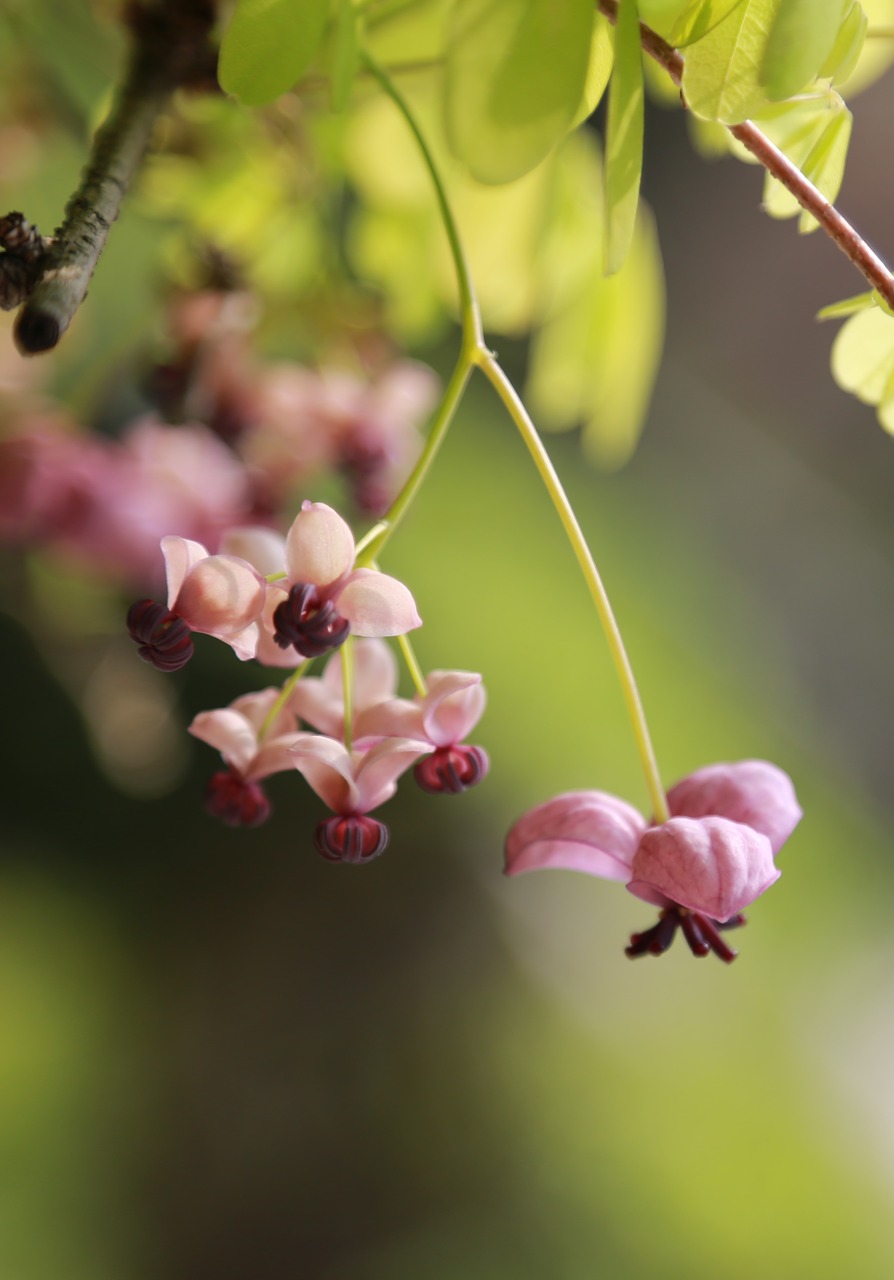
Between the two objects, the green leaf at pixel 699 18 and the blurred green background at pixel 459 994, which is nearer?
the green leaf at pixel 699 18

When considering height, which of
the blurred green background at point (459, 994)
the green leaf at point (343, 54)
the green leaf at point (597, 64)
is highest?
the green leaf at point (343, 54)

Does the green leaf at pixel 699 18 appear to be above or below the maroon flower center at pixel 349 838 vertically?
above

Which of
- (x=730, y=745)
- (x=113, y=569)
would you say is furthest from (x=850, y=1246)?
(x=113, y=569)

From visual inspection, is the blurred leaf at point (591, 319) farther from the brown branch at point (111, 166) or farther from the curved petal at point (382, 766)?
the curved petal at point (382, 766)

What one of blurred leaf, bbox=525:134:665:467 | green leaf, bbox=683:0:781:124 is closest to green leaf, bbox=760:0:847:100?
green leaf, bbox=683:0:781:124

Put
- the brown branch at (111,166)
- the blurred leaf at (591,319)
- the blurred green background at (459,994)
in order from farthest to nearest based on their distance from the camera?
1. the blurred green background at (459,994)
2. the blurred leaf at (591,319)
3. the brown branch at (111,166)

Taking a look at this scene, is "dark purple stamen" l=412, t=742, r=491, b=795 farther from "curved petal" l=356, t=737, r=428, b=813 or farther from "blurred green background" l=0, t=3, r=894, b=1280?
"blurred green background" l=0, t=3, r=894, b=1280

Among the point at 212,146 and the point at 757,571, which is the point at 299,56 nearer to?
the point at 212,146

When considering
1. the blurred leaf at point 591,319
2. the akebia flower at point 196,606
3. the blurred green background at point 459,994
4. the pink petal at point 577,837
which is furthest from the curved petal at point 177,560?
the blurred green background at point 459,994
